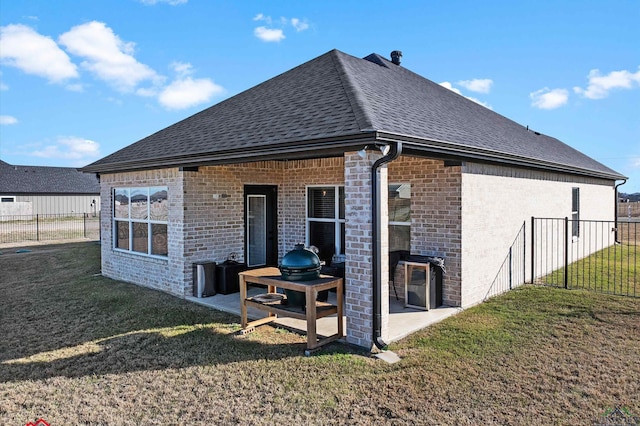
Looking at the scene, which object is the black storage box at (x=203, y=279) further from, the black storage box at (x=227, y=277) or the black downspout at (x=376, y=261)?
the black downspout at (x=376, y=261)

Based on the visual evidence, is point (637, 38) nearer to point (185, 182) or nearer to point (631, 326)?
point (631, 326)

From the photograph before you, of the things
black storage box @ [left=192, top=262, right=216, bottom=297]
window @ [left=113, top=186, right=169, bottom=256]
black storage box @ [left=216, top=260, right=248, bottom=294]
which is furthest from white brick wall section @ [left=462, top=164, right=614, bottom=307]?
window @ [left=113, top=186, right=169, bottom=256]

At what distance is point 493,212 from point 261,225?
525cm

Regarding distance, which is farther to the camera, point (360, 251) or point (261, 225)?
point (261, 225)

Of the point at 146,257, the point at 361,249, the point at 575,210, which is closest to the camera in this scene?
the point at 361,249

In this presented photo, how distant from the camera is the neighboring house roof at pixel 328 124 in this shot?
5742mm

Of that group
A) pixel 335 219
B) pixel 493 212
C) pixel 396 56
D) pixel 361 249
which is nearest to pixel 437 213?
pixel 493 212

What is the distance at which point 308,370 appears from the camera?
15.7ft

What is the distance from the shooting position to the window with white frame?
821cm

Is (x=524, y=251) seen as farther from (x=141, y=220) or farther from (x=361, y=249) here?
(x=141, y=220)

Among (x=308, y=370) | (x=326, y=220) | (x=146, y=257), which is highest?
(x=326, y=220)

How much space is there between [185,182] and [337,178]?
3266 mm

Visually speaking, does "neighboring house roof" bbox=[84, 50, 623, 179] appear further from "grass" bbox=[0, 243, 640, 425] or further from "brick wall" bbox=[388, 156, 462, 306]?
"grass" bbox=[0, 243, 640, 425]

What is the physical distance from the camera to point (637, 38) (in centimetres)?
1694
